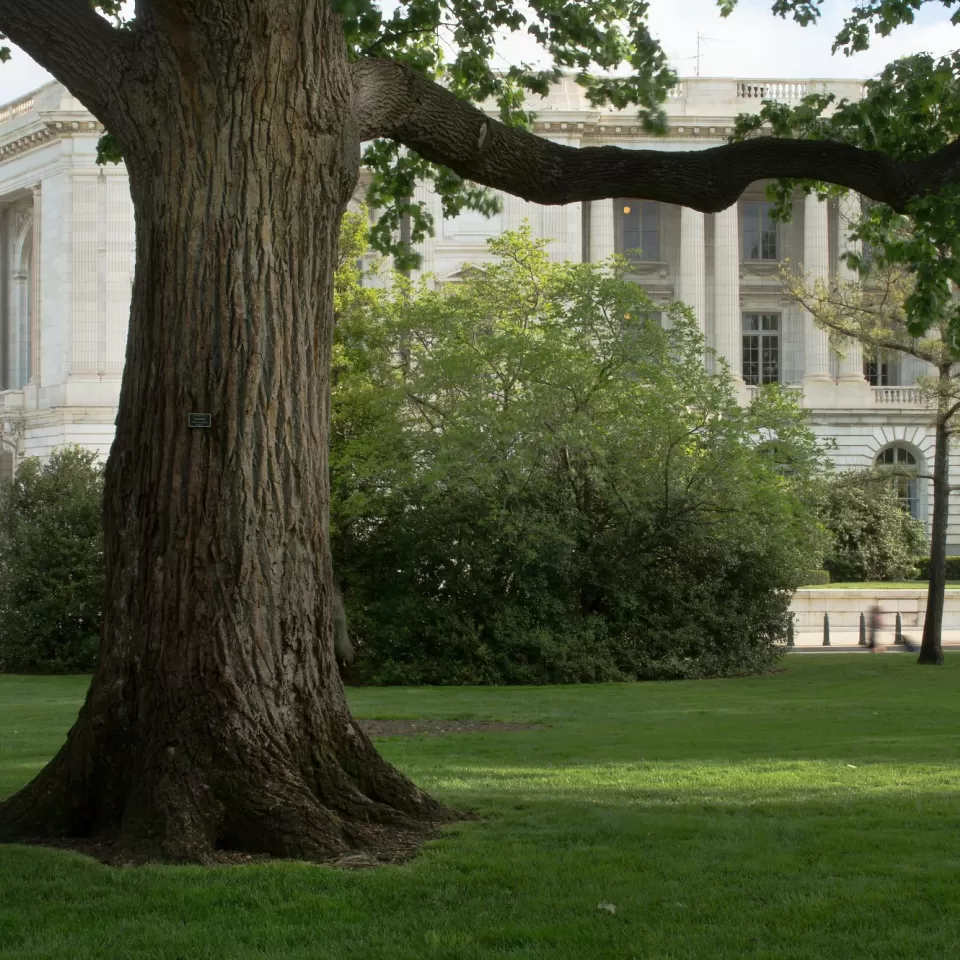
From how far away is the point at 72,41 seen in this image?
7914 millimetres

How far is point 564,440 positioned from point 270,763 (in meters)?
19.5

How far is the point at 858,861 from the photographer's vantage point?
7.08 metres

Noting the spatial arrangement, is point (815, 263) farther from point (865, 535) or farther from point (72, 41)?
point (72, 41)

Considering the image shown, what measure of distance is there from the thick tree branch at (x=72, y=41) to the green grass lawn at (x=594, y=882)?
396cm

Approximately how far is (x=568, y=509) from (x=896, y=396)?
38.6 meters

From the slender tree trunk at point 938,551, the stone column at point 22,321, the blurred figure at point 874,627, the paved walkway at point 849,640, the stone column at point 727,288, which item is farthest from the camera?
the stone column at point 22,321

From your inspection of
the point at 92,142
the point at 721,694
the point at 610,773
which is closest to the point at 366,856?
the point at 610,773

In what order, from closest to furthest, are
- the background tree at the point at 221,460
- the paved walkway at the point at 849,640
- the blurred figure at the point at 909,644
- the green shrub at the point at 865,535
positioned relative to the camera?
the background tree at the point at 221,460 → the blurred figure at the point at 909,644 → the paved walkway at the point at 849,640 → the green shrub at the point at 865,535

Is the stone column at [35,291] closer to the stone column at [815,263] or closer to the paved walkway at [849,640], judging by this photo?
the stone column at [815,263]

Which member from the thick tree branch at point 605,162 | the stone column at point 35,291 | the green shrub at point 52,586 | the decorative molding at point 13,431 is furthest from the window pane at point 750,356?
the thick tree branch at point 605,162

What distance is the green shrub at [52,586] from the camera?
1265 inches

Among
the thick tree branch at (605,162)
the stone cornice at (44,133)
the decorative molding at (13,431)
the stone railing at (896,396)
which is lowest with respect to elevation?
the thick tree branch at (605,162)

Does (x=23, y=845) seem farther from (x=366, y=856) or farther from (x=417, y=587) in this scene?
(x=417, y=587)

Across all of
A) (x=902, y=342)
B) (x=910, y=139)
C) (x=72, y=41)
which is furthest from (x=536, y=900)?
(x=902, y=342)
